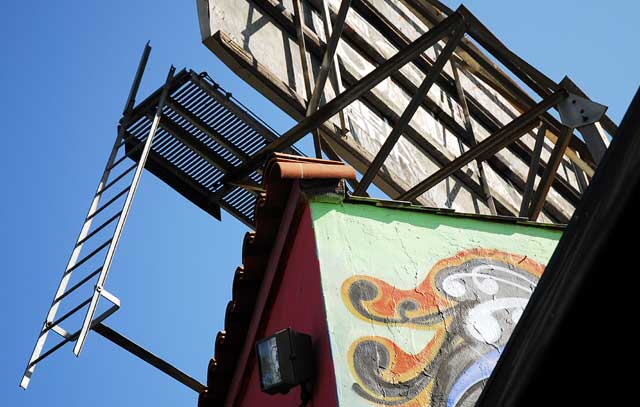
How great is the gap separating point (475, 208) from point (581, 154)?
1.53m

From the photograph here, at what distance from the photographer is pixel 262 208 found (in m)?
6.61

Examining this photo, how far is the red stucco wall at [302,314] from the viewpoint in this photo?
5.60 m

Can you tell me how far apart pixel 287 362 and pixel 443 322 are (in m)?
0.94

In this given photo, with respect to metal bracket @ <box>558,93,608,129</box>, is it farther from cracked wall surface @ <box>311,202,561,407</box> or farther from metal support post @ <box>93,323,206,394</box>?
metal support post @ <box>93,323,206,394</box>

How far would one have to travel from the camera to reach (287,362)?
18.6ft

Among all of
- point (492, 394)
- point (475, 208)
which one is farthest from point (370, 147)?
point (492, 394)

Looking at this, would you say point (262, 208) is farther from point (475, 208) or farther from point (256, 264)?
point (475, 208)

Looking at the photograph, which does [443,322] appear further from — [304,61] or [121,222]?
[304,61]

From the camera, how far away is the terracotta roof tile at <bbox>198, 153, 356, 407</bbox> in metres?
6.44

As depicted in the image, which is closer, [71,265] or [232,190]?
[71,265]

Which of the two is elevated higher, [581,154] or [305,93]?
[581,154]

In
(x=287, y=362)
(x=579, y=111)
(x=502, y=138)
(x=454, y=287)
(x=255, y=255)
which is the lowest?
(x=287, y=362)

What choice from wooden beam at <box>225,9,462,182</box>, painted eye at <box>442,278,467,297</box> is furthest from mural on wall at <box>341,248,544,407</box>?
wooden beam at <box>225,9,462,182</box>

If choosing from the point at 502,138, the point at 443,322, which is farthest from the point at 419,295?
the point at 502,138
